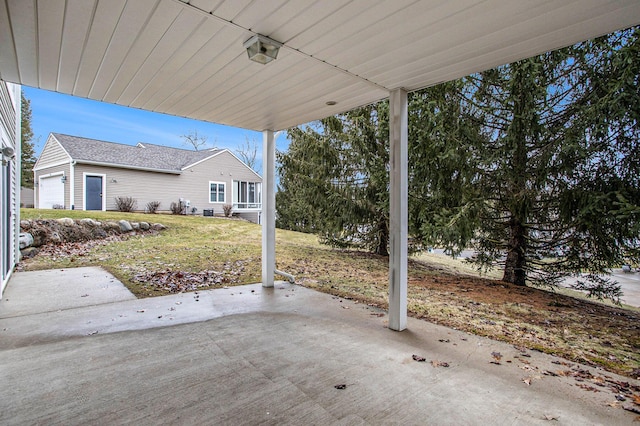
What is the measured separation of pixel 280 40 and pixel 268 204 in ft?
10.6

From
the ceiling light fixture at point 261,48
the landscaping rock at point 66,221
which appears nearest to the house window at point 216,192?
the landscaping rock at point 66,221

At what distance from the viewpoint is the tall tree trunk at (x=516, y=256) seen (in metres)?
6.08

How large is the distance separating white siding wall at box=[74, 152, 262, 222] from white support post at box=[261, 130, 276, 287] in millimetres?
13110

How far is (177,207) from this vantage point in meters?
16.9

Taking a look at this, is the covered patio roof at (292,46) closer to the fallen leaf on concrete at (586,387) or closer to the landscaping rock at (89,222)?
the fallen leaf on concrete at (586,387)

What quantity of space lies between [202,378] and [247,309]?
176 cm

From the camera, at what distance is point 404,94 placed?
3.58 meters

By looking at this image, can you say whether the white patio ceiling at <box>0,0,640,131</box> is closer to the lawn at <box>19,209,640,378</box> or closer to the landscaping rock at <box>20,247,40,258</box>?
the lawn at <box>19,209,640,378</box>

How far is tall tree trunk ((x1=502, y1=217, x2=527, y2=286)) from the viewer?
6.08 meters

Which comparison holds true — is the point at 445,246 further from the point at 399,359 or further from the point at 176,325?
the point at 176,325

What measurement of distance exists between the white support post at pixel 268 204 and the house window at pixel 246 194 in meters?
15.0

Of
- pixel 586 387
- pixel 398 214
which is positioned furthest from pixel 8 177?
pixel 586 387

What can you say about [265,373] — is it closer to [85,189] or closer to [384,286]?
[384,286]

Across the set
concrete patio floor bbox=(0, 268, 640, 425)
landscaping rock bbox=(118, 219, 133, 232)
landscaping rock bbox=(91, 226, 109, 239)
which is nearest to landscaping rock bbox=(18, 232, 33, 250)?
landscaping rock bbox=(91, 226, 109, 239)
